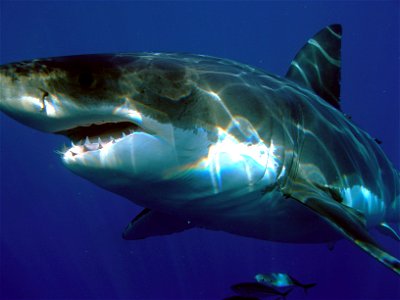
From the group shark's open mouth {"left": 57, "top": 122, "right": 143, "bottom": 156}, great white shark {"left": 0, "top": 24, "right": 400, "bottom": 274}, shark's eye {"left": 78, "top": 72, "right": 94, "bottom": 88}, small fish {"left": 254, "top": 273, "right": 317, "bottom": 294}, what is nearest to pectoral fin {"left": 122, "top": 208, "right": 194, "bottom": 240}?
great white shark {"left": 0, "top": 24, "right": 400, "bottom": 274}

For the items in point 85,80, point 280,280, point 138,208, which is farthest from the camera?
point 138,208

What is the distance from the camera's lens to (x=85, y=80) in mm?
2062

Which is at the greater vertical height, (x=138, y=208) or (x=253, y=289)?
(x=253, y=289)

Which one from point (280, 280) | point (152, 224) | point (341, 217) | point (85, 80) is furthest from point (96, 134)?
point (280, 280)

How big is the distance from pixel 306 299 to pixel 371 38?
3147 cm

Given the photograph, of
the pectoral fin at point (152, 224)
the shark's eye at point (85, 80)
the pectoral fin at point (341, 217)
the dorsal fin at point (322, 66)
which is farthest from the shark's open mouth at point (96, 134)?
the dorsal fin at point (322, 66)

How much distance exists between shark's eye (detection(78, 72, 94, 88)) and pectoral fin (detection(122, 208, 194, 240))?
2.45m

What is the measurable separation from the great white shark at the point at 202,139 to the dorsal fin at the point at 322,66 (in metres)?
1.27

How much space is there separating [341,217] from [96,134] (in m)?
1.70

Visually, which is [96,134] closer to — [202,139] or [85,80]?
[85,80]

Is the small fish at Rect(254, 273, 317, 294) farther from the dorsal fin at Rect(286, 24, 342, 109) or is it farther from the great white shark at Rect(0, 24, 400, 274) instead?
the dorsal fin at Rect(286, 24, 342, 109)

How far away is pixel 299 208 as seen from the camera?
3.24m

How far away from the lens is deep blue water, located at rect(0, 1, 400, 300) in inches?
1065

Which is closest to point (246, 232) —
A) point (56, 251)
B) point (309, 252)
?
point (309, 252)
